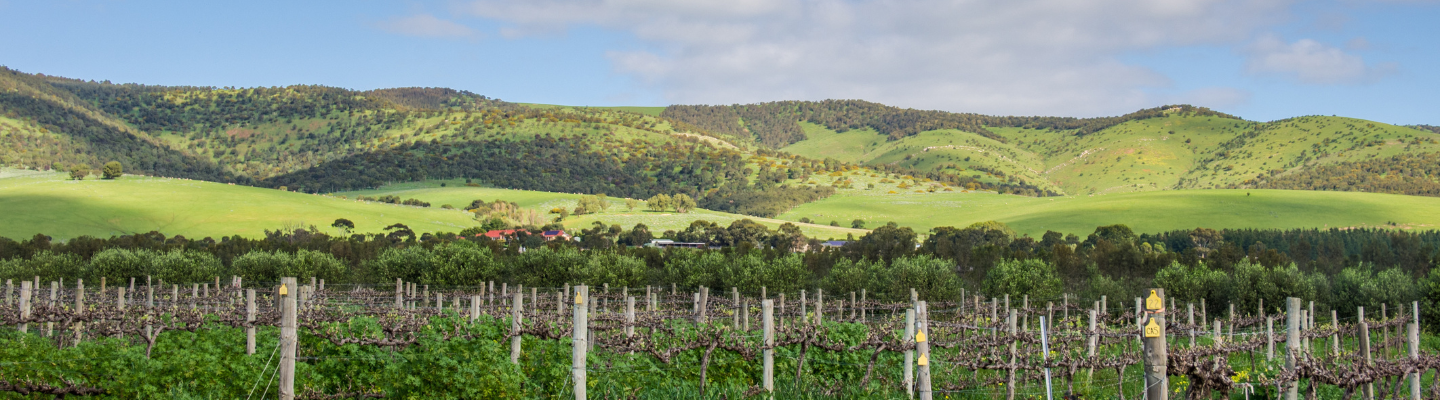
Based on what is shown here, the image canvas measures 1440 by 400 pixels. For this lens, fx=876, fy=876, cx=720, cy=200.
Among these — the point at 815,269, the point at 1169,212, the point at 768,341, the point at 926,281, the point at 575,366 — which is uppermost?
the point at 1169,212

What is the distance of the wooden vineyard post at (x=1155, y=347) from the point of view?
7875mm

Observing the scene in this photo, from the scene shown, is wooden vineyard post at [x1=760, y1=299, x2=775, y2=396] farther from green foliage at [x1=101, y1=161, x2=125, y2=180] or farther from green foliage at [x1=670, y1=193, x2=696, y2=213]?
green foliage at [x1=101, y1=161, x2=125, y2=180]

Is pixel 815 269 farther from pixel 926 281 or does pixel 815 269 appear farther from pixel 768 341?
pixel 768 341

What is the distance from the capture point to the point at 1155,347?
799cm

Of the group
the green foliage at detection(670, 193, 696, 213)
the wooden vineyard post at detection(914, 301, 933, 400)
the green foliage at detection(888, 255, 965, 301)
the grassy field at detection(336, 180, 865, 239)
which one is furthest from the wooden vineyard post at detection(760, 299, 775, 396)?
the green foliage at detection(670, 193, 696, 213)

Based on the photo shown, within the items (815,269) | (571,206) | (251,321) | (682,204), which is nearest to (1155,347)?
(251,321)

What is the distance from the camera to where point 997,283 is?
53.2 meters

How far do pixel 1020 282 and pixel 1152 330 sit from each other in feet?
154

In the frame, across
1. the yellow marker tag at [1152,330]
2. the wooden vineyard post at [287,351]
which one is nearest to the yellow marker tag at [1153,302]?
the yellow marker tag at [1152,330]

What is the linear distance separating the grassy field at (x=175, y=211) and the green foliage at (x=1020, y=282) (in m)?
79.0

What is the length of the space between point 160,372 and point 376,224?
341 ft

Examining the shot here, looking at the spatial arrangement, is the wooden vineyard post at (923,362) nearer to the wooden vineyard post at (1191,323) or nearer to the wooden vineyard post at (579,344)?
the wooden vineyard post at (579,344)

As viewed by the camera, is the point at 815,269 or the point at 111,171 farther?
the point at 111,171

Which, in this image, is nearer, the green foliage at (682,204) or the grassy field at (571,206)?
the grassy field at (571,206)
